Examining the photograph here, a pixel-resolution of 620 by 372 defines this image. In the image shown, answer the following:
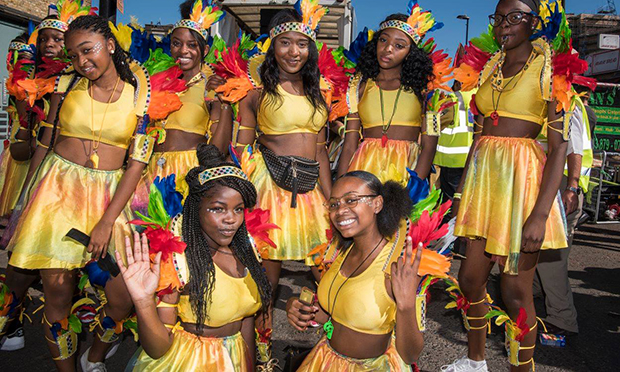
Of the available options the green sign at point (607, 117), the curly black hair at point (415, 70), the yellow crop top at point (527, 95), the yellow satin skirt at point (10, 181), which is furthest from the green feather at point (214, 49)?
the green sign at point (607, 117)

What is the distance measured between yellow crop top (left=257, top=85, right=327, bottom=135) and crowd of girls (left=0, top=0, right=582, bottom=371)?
0.01 meters

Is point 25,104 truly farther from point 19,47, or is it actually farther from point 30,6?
point 30,6

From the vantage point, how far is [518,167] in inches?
116

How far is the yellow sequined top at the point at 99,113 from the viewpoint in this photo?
2.92m

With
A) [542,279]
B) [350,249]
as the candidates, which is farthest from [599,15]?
[350,249]

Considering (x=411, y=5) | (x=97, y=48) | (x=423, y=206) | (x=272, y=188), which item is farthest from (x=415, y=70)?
(x=97, y=48)

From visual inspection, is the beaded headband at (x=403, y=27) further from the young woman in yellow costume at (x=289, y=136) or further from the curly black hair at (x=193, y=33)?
the curly black hair at (x=193, y=33)

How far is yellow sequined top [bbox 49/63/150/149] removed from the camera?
9.59ft

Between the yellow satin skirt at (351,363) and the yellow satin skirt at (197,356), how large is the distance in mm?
337

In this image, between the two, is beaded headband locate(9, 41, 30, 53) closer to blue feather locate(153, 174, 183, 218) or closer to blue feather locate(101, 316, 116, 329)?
blue feather locate(101, 316, 116, 329)

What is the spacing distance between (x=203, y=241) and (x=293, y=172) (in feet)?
3.04

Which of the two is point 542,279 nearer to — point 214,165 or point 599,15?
point 214,165

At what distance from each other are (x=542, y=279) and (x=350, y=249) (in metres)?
2.33

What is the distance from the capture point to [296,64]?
3.40m
